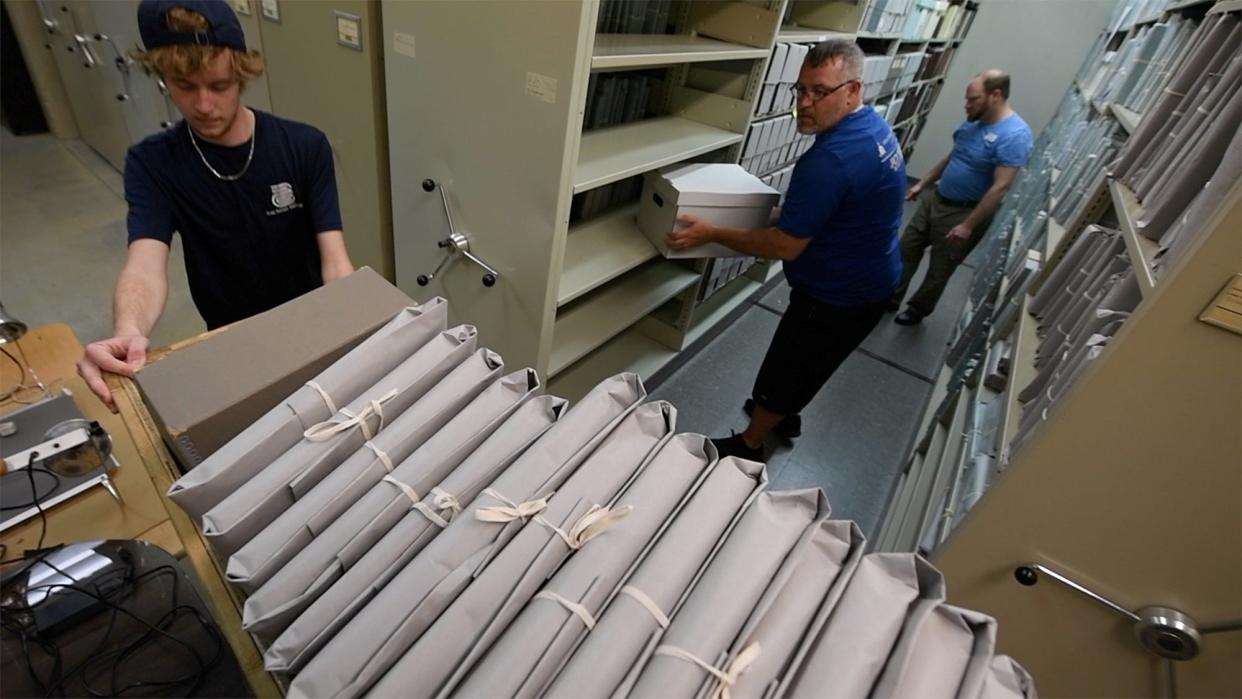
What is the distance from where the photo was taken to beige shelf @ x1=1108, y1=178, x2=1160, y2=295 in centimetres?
88

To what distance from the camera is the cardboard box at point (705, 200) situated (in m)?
1.81

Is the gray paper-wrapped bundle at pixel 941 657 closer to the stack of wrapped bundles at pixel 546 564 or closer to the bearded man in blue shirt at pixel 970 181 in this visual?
the stack of wrapped bundles at pixel 546 564

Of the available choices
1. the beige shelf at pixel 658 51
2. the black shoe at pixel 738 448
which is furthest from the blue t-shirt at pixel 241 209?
the black shoe at pixel 738 448

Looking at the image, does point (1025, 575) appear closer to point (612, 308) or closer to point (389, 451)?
point (389, 451)

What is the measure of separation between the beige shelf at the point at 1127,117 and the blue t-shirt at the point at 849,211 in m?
0.67

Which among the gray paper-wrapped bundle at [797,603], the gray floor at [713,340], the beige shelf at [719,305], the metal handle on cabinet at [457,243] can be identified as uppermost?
the gray paper-wrapped bundle at [797,603]

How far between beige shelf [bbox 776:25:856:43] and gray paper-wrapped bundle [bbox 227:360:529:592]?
2.06 meters

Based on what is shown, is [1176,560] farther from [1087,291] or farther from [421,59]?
[421,59]

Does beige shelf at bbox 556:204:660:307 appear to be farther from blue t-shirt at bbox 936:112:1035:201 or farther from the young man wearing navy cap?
blue t-shirt at bbox 936:112:1035:201

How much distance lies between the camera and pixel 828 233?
1748 millimetres

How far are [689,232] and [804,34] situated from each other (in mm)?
1322

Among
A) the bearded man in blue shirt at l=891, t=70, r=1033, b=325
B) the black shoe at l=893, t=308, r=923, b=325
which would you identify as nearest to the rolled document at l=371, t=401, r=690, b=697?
the bearded man in blue shirt at l=891, t=70, r=1033, b=325

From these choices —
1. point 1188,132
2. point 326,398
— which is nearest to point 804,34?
point 1188,132

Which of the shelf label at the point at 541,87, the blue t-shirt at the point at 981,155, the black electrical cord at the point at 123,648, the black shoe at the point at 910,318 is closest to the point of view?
the black electrical cord at the point at 123,648
